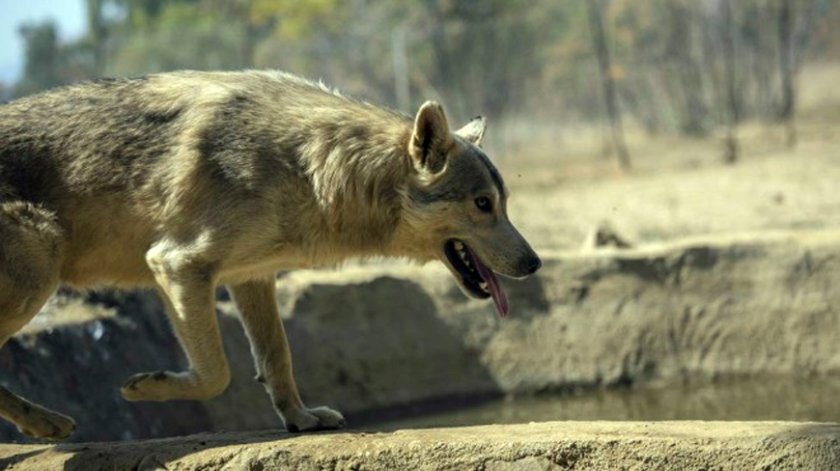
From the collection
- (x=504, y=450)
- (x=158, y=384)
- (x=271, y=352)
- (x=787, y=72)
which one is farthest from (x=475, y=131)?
(x=787, y=72)

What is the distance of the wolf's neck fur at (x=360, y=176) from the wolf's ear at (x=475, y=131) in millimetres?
531

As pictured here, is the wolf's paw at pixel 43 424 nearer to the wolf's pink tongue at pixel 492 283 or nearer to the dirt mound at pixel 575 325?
the wolf's pink tongue at pixel 492 283

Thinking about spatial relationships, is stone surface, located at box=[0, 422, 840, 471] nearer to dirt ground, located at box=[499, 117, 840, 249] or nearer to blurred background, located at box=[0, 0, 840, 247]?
dirt ground, located at box=[499, 117, 840, 249]

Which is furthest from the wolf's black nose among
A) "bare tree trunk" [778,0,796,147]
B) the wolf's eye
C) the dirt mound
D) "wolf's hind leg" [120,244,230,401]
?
"bare tree trunk" [778,0,796,147]

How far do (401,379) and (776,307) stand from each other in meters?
2.97

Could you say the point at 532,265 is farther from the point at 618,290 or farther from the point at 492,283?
the point at 618,290

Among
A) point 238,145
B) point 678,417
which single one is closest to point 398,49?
point 678,417

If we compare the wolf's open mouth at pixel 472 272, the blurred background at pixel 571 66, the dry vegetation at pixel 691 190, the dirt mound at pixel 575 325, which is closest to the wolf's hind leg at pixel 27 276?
the wolf's open mouth at pixel 472 272

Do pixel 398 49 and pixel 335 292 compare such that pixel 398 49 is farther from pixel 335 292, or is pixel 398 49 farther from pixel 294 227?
pixel 294 227

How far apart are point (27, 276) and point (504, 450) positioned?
7.89 ft

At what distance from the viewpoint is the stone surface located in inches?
200

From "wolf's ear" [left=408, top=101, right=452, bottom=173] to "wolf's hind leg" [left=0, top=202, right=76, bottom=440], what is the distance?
177cm

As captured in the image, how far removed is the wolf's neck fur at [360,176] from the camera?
6434 millimetres

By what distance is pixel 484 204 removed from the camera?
6598 mm
